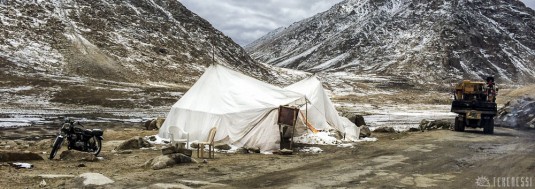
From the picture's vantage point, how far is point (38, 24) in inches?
3268

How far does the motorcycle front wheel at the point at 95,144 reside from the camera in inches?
635

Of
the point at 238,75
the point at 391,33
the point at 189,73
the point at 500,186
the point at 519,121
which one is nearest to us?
the point at 500,186

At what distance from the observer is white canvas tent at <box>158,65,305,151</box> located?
19.2 metres

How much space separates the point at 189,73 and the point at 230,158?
7243 cm

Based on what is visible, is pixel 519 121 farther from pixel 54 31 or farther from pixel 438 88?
pixel 438 88

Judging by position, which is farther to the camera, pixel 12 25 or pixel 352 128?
pixel 12 25

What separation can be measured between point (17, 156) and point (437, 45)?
537 ft

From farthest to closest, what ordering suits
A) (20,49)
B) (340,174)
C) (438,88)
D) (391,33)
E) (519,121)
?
(391,33) < (438,88) < (20,49) < (519,121) < (340,174)

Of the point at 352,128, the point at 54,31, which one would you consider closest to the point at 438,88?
the point at 54,31

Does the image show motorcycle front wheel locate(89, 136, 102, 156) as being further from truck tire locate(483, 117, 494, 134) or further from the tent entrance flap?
truck tire locate(483, 117, 494, 134)

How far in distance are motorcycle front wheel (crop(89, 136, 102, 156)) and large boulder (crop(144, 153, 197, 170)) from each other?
118 inches

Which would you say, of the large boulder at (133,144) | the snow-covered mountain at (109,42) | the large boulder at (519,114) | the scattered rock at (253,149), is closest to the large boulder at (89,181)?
the large boulder at (133,144)

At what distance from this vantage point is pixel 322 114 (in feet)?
81.1

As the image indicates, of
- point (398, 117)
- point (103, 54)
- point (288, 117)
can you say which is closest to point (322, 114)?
point (288, 117)
